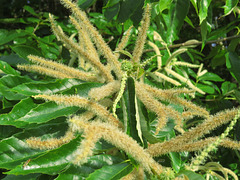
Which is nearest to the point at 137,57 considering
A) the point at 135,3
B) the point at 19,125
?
the point at 135,3

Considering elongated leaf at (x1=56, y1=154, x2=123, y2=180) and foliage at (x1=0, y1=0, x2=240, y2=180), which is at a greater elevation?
foliage at (x1=0, y1=0, x2=240, y2=180)

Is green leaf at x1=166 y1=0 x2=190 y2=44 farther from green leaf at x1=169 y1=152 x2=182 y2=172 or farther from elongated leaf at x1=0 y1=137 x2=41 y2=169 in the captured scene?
elongated leaf at x1=0 y1=137 x2=41 y2=169

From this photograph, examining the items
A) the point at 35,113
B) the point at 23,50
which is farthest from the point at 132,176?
the point at 23,50

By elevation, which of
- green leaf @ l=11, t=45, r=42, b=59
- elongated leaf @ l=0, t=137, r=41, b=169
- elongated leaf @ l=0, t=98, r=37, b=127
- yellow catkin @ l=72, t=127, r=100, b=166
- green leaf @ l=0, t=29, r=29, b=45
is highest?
green leaf @ l=0, t=29, r=29, b=45

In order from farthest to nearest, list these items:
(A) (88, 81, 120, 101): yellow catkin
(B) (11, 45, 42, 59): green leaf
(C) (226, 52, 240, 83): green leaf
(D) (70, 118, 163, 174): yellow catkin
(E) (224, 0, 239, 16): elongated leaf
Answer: (C) (226, 52, 240, 83): green leaf < (B) (11, 45, 42, 59): green leaf < (E) (224, 0, 239, 16): elongated leaf < (A) (88, 81, 120, 101): yellow catkin < (D) (70, 118, 163, 174): yellow catkin

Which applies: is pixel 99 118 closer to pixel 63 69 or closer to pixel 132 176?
pixel 132 176

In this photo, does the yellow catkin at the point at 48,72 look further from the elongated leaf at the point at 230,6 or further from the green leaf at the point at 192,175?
the elongated leaf at the point at 230,6

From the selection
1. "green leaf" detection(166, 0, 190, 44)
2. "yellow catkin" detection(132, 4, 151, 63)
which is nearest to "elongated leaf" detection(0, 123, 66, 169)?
"yellow catkin" detection(132, 4, 151, 63)
